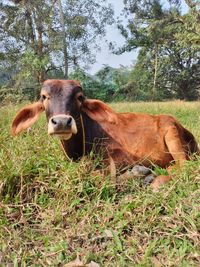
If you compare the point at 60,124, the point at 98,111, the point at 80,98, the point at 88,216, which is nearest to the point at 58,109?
the point at 60,124

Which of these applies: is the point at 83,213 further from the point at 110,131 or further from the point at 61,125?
the point at 110,131

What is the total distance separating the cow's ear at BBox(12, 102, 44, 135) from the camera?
3.94 meters

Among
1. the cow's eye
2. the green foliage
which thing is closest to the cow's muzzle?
the cow's eye

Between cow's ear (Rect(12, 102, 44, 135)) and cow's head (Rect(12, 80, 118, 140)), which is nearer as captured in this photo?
cow's head (Rect(12, 80, 118, 140))

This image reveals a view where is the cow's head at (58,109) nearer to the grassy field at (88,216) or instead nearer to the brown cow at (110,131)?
the brown cow at (110,131)

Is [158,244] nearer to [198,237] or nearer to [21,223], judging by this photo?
[198,237]

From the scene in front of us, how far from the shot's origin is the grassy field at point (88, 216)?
2.62m

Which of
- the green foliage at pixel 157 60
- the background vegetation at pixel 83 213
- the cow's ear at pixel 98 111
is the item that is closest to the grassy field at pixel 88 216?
the background vegetation at pixel 83 213

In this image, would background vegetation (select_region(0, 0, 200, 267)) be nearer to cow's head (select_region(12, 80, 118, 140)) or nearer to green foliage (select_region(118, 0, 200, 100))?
cow's head (select_region(12, 80, 118, 140))

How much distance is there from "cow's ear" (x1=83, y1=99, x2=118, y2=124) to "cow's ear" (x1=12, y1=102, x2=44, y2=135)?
1.34ft

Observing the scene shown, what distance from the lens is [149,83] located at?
94.1 ft

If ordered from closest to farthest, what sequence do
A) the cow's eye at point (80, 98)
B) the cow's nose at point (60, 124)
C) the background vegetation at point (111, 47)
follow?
1. the cow's nose at point (60, 124)
2. the cow's eye at point (80, 98)
3. the background vegetation at point (111, 47)

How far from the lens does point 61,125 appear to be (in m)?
3.29

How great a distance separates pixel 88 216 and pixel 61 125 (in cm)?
70
